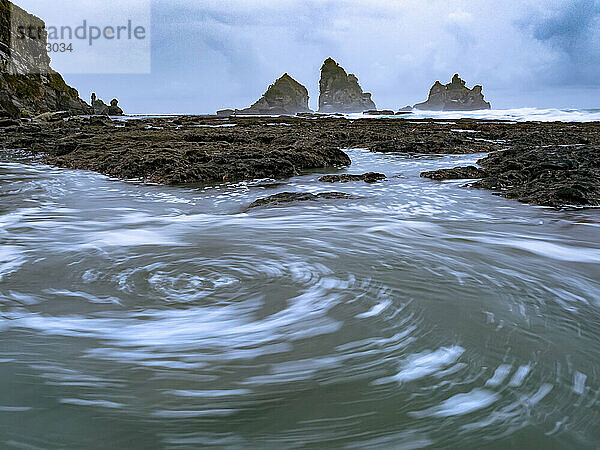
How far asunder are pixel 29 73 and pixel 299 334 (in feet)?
226

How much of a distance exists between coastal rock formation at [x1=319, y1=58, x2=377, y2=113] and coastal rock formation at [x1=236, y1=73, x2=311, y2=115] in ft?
26.5

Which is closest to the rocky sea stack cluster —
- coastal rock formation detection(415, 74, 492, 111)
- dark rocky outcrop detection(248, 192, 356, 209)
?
coastal rock formation detection(415, 74, 492, 111)

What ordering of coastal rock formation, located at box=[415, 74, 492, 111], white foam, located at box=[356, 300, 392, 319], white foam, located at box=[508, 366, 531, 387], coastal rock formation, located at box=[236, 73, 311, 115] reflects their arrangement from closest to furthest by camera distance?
white foam, located at box=[508, 366, 531, 387] → white foam, located at box=[356, 300, 392, 319] → coastal rock formation, located at box=[415, 74, 492, 111] → coastal rock formation, located at box=[236, 73, 311, 115]

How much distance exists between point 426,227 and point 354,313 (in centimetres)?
238

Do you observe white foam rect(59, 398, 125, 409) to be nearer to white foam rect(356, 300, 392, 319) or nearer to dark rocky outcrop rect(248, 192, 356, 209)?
white foam rect(356, 300, 392, 319)

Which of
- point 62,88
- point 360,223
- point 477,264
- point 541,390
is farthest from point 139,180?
point 62,88

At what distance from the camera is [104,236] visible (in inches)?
164

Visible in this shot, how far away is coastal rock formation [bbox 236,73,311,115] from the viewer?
12738 centimetres

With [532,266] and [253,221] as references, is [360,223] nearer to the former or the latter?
[253,221]

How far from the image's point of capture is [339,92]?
139m

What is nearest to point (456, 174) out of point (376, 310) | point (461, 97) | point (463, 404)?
point (376, 310)

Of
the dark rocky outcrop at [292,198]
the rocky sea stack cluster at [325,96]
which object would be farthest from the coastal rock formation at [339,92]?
the dark rocky outcrop at [292,198]

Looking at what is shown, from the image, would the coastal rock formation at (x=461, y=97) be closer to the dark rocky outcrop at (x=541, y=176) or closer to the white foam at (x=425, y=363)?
the dark rocky outcrop at (x=541, y=176)

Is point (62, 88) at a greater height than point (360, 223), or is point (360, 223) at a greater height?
point (62, 88)
